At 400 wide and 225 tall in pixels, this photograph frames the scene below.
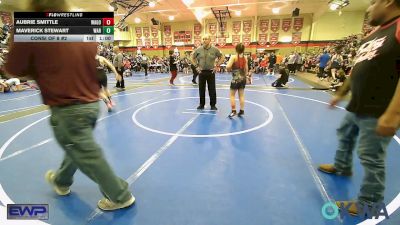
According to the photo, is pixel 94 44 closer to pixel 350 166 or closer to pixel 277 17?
pixel 350 166

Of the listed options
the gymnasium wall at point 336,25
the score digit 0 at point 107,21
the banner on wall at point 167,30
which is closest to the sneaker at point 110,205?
the score digit 0 at point 107,21

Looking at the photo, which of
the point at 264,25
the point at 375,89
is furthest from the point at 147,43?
the point at 375,89

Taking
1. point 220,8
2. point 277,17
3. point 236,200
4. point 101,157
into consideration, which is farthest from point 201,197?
point 277,17

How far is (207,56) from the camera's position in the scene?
19.4 ft

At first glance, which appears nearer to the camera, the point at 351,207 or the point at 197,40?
the point at 351,207

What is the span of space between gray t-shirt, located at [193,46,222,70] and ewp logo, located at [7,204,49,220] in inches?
180

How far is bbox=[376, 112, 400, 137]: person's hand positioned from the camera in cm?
151

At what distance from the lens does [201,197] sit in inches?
97.3

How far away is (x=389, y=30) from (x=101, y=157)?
2443 millimetres

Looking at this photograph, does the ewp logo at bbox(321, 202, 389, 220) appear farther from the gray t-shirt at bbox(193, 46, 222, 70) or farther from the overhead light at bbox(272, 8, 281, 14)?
the overhead light at bbox(272, 8, 281, 14)

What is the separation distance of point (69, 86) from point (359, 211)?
263 centimetres

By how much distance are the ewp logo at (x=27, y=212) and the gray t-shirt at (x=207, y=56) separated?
457 cm

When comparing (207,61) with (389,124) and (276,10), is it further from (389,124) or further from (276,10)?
(276,10)
